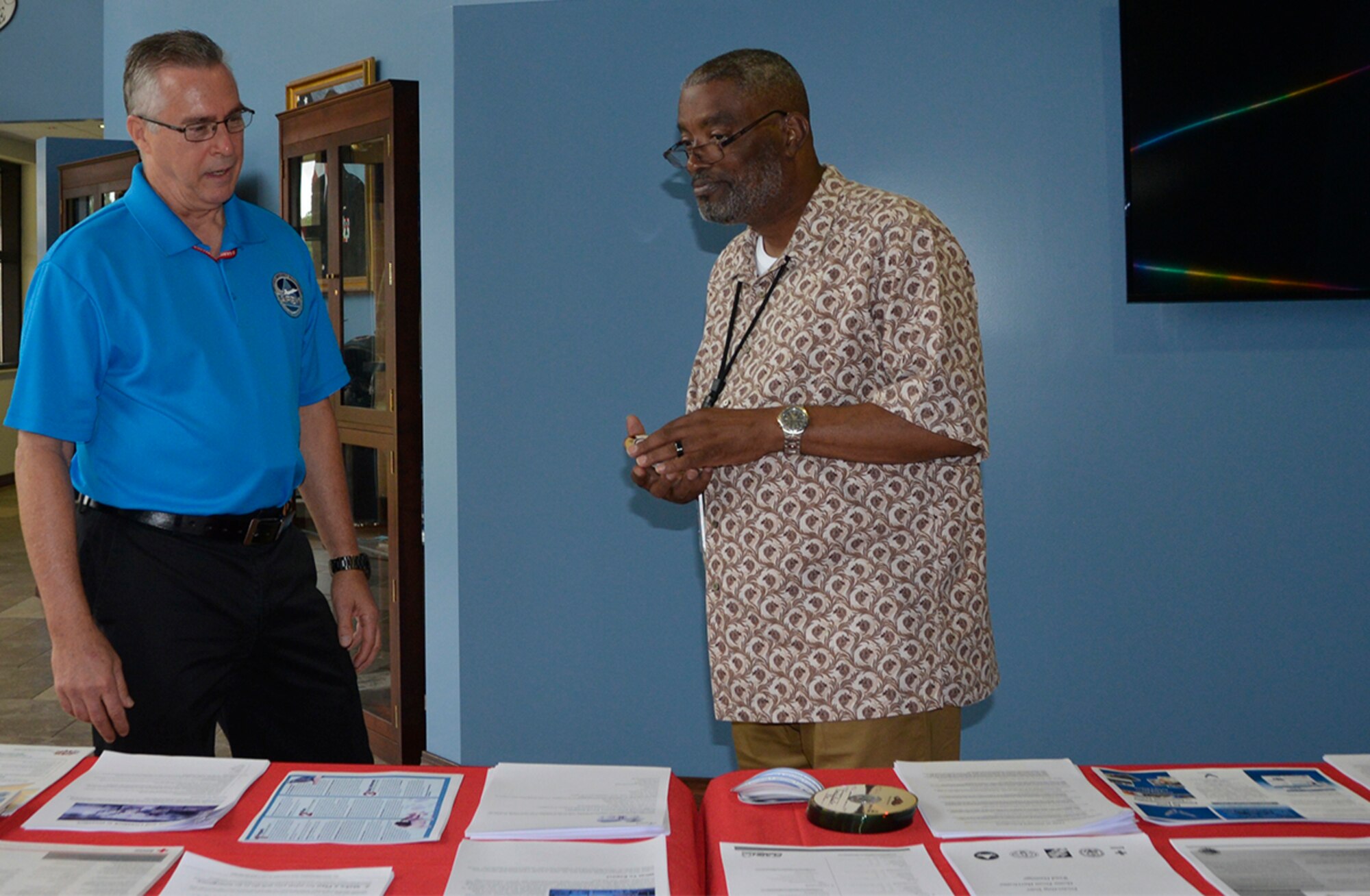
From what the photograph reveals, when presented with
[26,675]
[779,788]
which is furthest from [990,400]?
[26,675]

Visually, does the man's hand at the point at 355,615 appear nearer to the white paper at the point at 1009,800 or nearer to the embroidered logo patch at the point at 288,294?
the embroidered logo patch at the point at 288,294

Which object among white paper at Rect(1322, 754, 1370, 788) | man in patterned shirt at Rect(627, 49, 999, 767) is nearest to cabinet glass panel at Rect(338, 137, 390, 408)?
man in patterned shirt at Rect(627, 49, 999, 767)

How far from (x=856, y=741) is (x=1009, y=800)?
0.43m

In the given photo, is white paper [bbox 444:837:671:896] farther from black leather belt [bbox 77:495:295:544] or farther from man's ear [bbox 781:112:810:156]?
man's ear [bbox 781:112:810:156]

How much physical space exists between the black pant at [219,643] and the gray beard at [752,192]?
0.93 m

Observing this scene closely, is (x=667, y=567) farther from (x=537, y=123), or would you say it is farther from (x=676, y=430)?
(x=676, y=430)

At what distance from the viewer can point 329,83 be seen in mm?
4117

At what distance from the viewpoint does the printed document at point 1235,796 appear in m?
1.29

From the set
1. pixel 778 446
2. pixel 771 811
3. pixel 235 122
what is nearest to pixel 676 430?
pixel 778 446

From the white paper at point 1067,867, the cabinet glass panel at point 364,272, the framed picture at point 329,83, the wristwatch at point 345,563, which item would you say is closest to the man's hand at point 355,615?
the wristwatch at point 345,563

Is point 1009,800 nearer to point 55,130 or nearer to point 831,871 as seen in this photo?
point 831,871

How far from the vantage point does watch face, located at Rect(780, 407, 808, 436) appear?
170 centimetres

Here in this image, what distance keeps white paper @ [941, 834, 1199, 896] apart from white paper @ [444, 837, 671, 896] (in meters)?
0.30

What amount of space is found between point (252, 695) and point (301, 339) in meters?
0.64
